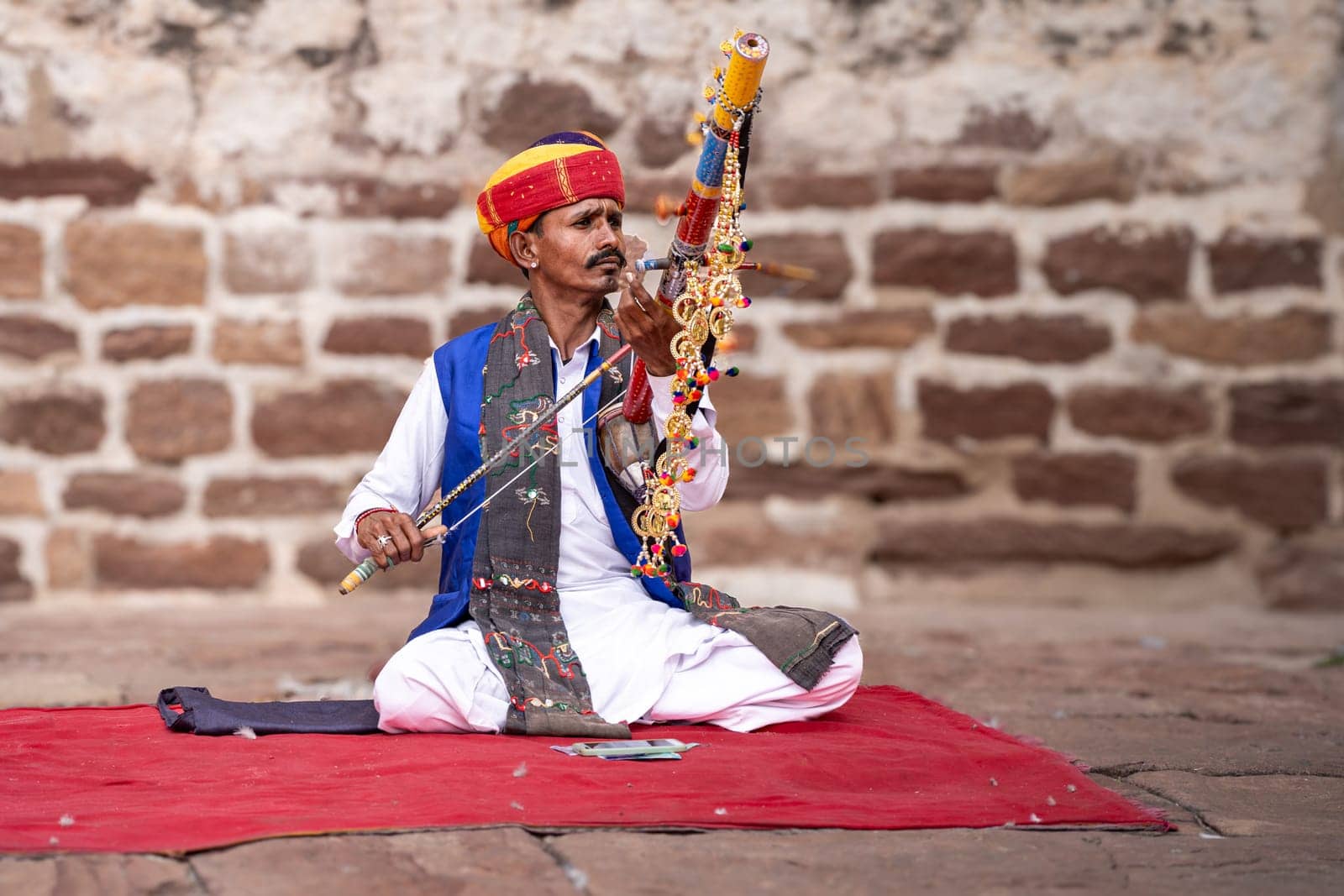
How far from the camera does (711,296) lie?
2723 millimetres

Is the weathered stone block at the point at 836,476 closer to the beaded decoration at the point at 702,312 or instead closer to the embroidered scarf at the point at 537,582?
the embroidered scarf at the point at 537,582

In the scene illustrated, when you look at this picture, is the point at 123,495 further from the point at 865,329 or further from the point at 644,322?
the point at 644,322

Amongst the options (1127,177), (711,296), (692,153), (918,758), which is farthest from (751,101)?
(1127,177)

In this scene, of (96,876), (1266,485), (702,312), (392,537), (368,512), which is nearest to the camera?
(96,876)

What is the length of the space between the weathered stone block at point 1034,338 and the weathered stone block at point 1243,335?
19cm

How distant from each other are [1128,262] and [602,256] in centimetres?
256

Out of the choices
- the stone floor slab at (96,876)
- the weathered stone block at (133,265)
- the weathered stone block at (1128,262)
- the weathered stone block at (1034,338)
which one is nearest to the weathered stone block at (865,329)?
the weathered stone block at (1034,338)

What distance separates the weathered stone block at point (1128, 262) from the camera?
5070 mm

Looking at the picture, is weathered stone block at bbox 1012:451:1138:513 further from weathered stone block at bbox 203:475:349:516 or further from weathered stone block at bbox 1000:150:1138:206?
weathered stone block at bbox 203:475:349:516

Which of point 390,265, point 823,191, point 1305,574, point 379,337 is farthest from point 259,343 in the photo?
point 1305,574

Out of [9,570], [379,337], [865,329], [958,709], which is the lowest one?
[9,570]

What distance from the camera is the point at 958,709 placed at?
3.49 m

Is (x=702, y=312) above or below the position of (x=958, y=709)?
above

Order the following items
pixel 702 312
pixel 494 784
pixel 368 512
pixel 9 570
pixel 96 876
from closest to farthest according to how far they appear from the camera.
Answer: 1. pixel 96 876
2. pixel 494 784
3. pixel 702 312
4. pixel 368 512
5. pixel 9 570
